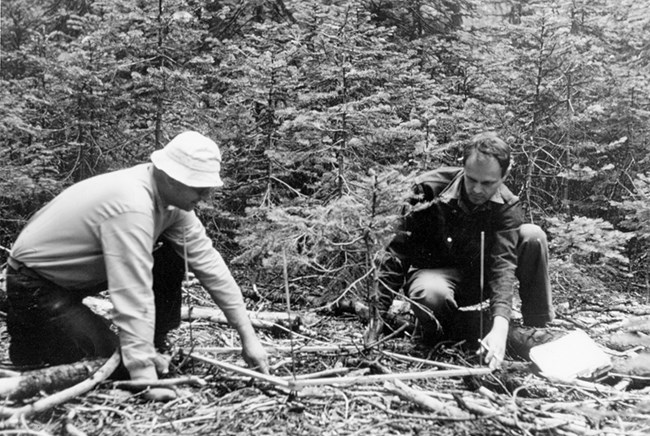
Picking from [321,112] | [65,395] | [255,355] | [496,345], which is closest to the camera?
[65,395]

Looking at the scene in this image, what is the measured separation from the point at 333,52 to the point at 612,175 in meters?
4.31

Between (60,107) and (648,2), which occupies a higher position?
(648,2)

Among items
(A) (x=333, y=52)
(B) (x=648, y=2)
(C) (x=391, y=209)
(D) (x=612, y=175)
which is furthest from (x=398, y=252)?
(B) (x=648, y=2)

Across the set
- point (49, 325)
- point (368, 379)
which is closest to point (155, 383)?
point (49, 325)

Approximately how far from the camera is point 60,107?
6738 mm

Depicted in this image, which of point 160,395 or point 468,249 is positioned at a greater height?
point 468,249

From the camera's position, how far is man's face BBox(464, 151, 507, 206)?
4086 mm

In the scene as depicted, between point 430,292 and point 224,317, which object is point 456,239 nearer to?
point 430,292

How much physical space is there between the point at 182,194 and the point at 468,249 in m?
2.41

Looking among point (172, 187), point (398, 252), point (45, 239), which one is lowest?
point (398, 252)

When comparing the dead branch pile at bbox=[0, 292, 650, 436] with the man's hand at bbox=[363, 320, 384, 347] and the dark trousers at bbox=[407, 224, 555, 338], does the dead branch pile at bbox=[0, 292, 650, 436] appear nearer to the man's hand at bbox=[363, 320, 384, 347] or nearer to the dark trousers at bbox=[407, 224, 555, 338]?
the man's hand at bbox=[363, 320, 384, 347]

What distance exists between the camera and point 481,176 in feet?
13.5

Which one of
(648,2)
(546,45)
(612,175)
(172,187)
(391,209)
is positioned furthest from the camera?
(648,2)

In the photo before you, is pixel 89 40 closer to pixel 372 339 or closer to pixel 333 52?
pixel 333 52
